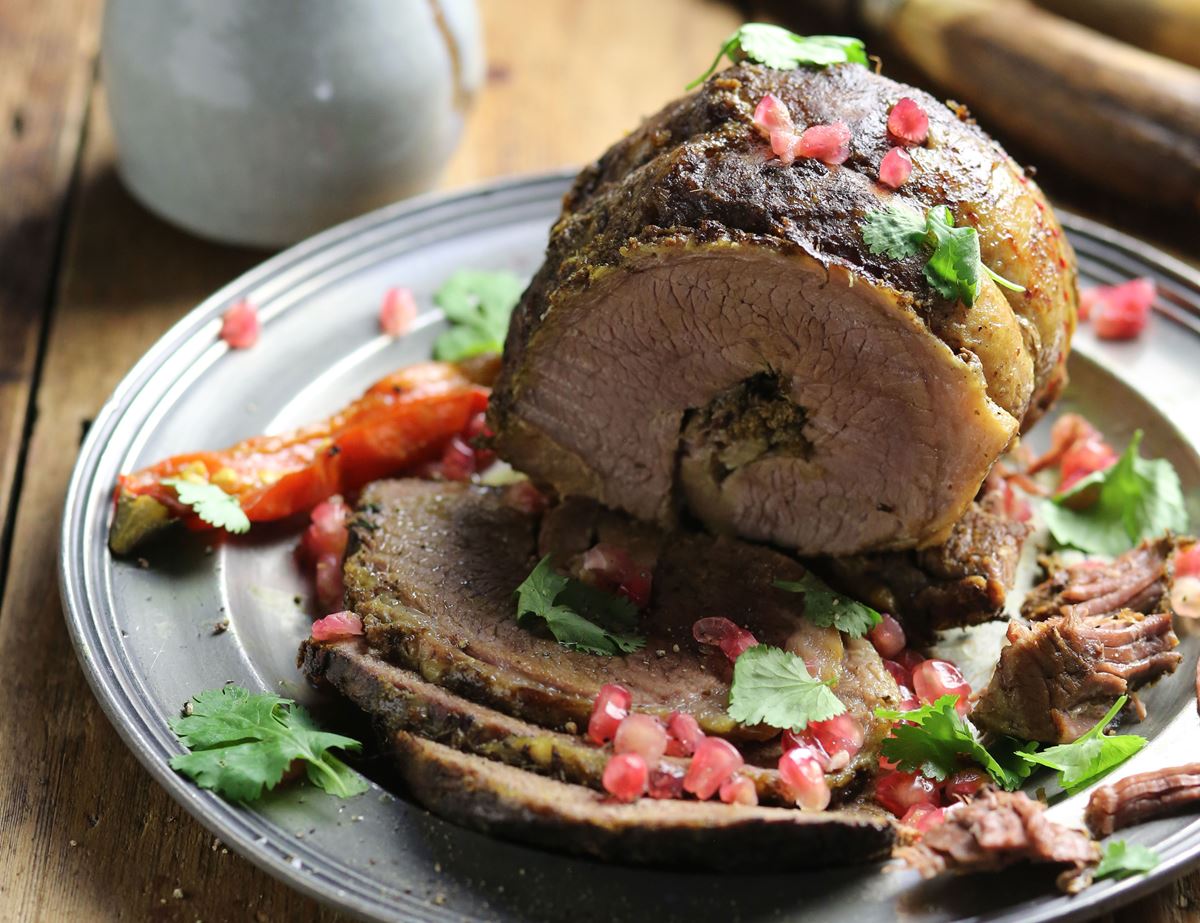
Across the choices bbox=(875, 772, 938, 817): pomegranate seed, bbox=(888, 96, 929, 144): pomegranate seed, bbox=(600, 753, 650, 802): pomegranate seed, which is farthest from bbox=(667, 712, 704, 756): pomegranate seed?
bbox=(888, 96, 929, 144): pomegranate seed

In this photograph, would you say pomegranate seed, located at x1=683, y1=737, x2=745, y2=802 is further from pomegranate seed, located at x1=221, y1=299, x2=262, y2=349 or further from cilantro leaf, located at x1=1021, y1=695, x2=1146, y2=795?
pomegranate seed, located at x1=221, y1=299, x2=262, y2=349

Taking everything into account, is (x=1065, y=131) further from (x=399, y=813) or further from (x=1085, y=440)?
(x=399, y=813)

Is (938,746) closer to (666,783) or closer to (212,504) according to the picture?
(666,783)

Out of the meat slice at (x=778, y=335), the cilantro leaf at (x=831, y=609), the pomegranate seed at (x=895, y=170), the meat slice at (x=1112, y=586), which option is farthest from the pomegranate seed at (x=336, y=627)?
the meat slice at (x=1112, y=586)

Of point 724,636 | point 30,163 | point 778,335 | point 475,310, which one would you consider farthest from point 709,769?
point 30,163

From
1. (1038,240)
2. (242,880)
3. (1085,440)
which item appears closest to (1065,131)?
(1085,440)

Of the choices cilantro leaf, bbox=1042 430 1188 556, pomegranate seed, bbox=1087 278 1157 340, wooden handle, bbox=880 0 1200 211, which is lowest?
cilantro leaf, bbox=1042 430 1188 556
